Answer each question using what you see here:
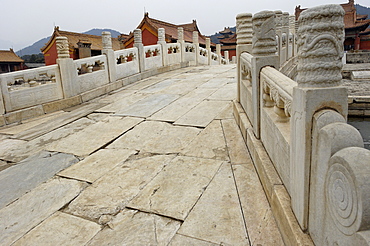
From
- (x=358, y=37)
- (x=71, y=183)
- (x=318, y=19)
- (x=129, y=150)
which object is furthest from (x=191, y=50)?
(x=358, y=37)

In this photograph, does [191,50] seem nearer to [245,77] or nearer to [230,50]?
[245,77]

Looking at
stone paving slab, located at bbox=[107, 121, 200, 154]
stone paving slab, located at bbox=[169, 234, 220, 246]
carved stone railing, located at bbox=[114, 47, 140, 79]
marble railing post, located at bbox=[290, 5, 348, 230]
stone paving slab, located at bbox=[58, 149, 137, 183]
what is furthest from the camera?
carved stone railing, located at bbox=[114, 47, 140, 79]

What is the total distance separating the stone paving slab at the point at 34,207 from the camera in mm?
2355

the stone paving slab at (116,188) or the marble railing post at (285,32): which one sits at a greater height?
the marble railing post at (285,32)

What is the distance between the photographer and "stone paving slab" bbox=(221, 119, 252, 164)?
127 inches

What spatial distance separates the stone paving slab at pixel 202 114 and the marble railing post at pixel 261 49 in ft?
4.72

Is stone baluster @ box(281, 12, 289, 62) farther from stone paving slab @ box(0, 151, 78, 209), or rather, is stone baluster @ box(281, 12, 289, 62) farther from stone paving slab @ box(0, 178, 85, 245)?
stone paving slab @ box(0, 178, 85, 245)

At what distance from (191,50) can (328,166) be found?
1284 cm

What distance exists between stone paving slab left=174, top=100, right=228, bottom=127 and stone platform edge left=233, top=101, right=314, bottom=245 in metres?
1.41

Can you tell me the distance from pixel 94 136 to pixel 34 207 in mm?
1874

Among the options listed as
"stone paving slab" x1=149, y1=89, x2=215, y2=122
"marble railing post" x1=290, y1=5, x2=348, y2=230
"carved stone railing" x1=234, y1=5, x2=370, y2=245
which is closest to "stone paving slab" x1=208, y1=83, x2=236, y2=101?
"stone paving slab" x1=149, y1=89, x2=215, y2=122

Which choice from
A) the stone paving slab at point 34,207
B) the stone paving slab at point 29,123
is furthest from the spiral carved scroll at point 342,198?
the stone paving slab at point 29,123

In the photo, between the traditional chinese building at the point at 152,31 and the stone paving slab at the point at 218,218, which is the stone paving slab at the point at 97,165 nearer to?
the stone paving slab at the point at 218,218

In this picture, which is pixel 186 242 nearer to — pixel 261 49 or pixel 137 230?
pixel 137 230
